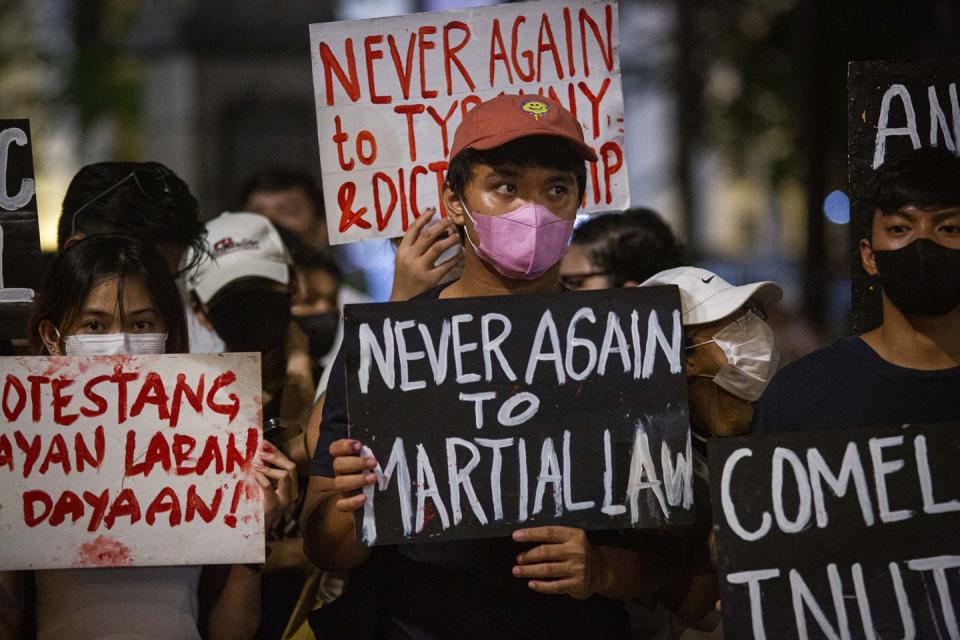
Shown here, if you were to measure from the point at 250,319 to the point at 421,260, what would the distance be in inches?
40.9

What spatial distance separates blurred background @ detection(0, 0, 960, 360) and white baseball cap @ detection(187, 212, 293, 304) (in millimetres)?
6060

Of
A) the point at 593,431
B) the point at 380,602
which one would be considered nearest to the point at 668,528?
the point at 593,431

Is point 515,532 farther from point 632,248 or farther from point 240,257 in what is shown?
point 240,257

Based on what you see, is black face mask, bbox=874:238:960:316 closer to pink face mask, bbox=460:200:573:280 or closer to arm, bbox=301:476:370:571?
pink face mask, bbox=460:200:573:280

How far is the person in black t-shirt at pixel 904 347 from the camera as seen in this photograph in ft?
9.76

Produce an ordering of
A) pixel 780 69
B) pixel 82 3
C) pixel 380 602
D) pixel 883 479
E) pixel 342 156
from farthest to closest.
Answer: pixel 82 3, pixel 780 69, pixel 342 156, pixel 380 602, pixel 883 479

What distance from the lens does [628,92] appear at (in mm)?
20281

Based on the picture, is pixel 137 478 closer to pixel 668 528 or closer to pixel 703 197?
pixel 668 528

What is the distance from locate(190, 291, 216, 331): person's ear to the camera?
15.3 feet

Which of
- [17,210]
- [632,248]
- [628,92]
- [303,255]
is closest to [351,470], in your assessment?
[17,210]

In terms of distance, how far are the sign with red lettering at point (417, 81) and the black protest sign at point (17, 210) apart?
2.93ft

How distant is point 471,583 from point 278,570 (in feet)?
4.06

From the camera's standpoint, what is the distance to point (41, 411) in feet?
10.4

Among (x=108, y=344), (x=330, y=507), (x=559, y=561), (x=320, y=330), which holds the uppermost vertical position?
(x=108, y=344)
